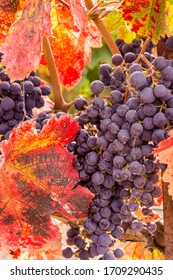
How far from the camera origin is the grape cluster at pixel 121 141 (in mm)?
753

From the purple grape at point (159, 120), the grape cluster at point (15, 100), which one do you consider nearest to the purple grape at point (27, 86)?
the grape cluster at point (15, 100)

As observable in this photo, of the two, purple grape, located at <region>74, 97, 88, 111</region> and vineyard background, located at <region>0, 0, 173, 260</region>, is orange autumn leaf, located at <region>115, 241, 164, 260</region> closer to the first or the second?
vineyard background, located at <region>0, 0, 173, 260</region>

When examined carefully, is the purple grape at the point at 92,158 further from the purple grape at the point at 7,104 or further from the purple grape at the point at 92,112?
the purple grape at the point at 7,104

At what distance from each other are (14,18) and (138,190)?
1.11 feet

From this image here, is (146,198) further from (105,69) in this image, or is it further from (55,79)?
(55,79)

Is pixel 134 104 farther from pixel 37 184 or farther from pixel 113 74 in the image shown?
pixel 37 184

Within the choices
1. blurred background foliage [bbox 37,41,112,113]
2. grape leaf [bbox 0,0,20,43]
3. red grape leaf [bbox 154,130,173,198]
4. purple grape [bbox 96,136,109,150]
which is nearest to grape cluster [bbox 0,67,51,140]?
grape leaf [bbox 0,0,20,43]

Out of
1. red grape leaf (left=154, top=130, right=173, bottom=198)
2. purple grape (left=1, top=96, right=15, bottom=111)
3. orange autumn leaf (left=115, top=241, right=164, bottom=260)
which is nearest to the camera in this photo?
red grape leaf (left=154, top=130, right=173, bottom=198)

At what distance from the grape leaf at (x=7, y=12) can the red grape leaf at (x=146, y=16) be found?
0.55 ft

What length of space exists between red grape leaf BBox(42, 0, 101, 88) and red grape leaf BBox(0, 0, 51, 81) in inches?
8.0

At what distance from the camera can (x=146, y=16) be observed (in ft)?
2.85

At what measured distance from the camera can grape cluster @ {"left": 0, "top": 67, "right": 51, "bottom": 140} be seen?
959mm

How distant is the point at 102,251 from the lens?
909mm
